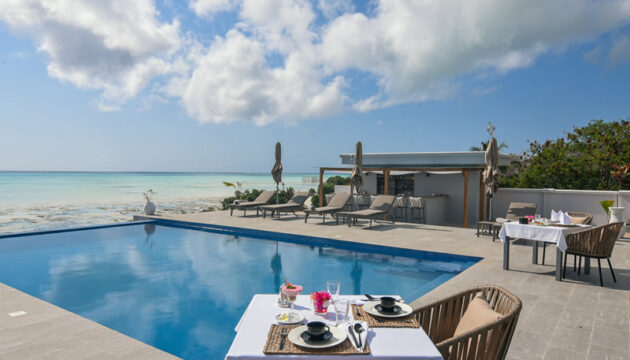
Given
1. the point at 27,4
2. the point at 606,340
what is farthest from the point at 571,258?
the point at 27,4

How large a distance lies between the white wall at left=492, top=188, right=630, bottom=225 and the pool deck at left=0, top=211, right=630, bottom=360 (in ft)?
12.2

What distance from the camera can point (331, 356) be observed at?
5.30 ft

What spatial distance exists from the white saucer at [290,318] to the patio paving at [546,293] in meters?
1.93

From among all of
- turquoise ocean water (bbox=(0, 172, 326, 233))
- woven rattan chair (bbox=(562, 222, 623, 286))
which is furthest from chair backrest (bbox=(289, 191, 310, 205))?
woven rattan chair (bbox=(562, 222, 623, 286))

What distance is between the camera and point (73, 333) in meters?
3.41

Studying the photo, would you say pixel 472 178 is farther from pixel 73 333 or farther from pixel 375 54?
pixel 73 333

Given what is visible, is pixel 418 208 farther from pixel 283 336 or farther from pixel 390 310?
pixel 283 336

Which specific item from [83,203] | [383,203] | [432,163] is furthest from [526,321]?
[83,203]

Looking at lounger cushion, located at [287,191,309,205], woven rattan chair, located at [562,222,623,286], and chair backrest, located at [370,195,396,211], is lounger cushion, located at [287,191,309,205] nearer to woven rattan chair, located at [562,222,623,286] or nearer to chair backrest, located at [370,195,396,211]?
chair backrest, located at [370,195,396,211]

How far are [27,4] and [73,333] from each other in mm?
9439

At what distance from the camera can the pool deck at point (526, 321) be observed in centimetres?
302

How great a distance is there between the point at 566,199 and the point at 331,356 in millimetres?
11301

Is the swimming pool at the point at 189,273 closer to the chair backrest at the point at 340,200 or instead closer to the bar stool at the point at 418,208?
the chair backrest at the point at 340,200

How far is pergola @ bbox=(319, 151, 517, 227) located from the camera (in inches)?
466
